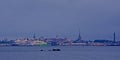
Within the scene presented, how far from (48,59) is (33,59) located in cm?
360

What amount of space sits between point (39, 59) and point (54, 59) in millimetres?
3774

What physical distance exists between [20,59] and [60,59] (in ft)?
31.8

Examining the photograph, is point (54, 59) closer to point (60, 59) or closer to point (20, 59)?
point (60, 59)

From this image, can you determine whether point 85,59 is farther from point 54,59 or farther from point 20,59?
point 20,59

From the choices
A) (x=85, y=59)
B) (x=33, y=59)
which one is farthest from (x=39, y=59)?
(x=85, y=59)

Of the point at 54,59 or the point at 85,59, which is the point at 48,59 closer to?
the point at 54,59

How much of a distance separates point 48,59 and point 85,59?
29.3 feet

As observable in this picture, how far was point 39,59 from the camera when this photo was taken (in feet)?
349

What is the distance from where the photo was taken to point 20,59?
108m

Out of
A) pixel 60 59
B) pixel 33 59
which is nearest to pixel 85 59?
pixel 60 59

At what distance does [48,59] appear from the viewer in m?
107

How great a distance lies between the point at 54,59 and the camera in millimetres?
107688

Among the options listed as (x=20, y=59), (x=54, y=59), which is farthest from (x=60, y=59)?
(x=20, y=59)

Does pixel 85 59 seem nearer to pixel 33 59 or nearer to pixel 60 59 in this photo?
pixel 60 59
